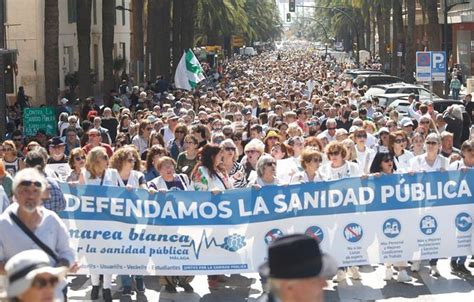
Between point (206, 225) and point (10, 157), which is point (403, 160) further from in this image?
point (10, 157)

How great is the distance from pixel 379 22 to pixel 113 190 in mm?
78063

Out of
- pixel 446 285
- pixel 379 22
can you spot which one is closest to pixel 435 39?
pixel 446 285

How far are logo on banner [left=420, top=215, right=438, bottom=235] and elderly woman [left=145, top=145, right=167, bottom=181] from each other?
3.08m

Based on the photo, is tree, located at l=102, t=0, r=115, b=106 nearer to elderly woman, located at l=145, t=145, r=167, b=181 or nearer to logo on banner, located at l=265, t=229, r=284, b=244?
elderly woman, located at l=145, t=145, r=167, b=181

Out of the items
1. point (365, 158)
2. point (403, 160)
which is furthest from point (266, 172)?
point (365, 158)

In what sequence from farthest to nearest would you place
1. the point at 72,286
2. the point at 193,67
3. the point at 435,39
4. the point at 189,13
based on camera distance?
the point at 189,13 < the point at 435,39 < the point at 193,67 < the point at 72,286

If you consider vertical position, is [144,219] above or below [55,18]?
below

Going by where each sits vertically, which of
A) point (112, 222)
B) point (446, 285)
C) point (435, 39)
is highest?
point (435, 39)

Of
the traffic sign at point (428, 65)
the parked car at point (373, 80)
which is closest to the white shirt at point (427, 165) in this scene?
the traffic sign at point (428, 65)

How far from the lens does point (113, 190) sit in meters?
11.9

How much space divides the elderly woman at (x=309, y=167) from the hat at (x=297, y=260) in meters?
8.04

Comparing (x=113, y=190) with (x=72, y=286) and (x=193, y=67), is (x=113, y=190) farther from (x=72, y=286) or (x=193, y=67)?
(x=193, y=67)

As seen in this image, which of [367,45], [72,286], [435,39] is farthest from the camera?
[367,45]

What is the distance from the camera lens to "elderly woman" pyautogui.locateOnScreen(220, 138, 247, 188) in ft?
43.0
